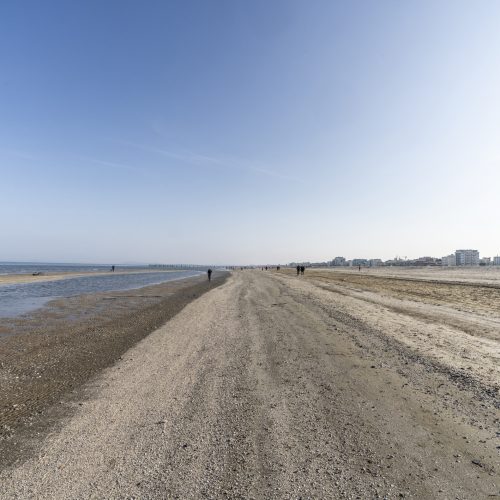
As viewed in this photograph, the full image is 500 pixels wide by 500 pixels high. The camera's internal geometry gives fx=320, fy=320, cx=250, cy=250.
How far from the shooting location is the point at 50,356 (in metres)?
10.4

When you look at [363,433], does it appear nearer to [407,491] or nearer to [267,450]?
[407,491]

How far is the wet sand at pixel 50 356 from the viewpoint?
5.91 metres

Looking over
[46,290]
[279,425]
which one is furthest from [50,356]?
[46,290]

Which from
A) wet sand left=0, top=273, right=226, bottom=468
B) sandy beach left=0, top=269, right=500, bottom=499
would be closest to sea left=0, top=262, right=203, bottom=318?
wet sand left=0, top=273, right=226, bottom=468

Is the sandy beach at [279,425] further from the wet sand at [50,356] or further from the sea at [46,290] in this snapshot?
the sea at [46,290]

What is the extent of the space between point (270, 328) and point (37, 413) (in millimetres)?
9280

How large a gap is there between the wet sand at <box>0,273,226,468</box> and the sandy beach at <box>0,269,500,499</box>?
0.40 m

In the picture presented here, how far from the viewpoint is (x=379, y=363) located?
30.5ft

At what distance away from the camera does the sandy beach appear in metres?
4.21

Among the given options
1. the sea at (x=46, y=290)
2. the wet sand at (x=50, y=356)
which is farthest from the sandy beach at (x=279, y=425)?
the sea at (x=46, y=290)

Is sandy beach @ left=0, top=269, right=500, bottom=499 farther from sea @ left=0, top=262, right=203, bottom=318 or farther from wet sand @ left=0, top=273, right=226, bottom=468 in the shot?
sea @ left=0, top=262, right=203, bottom=318

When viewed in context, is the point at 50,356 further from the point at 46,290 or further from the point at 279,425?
the point at 46,290

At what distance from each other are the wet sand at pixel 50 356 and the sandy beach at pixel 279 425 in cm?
40

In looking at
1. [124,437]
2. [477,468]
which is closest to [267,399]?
[124,437]
